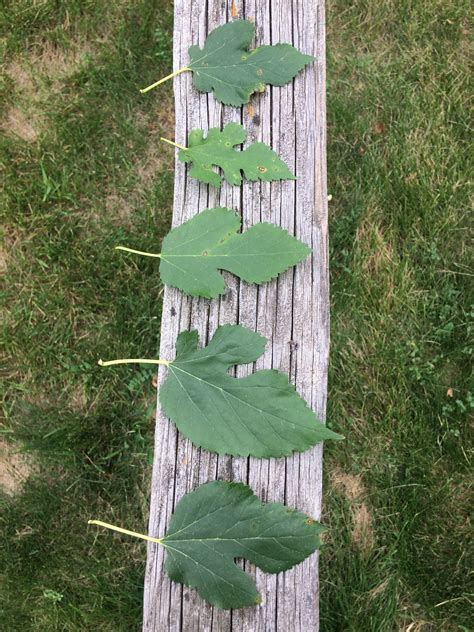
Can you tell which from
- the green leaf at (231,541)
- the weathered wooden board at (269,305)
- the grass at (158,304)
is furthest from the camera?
the grass at (158,304)

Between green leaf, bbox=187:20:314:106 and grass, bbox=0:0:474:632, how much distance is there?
1059 millimetres

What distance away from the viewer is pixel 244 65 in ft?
6.73

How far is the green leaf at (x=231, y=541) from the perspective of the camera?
1.69 metres

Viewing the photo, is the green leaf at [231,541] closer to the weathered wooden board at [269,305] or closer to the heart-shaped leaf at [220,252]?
the weathered wooden board at [269,305]

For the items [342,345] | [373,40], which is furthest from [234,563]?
[373,40]

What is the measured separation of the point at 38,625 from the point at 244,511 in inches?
61.5

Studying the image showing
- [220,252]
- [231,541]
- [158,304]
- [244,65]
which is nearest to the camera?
[231,541]

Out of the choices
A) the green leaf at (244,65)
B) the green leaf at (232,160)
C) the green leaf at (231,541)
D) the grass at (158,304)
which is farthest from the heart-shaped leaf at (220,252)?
the grass at (158,304)

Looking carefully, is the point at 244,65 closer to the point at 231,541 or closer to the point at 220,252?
the point at 220,252

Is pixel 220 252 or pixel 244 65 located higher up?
pixel 244 65

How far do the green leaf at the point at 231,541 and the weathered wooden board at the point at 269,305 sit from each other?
77 mm

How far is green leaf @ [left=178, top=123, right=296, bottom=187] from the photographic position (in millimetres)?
1979

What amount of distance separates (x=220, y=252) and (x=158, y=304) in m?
1.11

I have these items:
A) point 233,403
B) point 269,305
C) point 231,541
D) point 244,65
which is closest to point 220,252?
point 269,305
